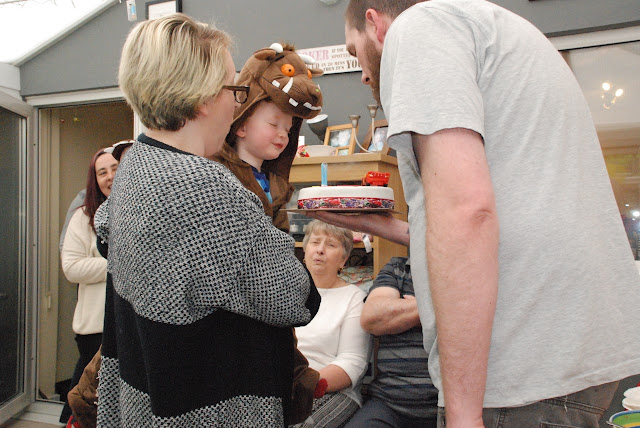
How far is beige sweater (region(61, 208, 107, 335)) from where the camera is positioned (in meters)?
2.78

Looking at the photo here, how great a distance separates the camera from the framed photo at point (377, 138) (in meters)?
2.72

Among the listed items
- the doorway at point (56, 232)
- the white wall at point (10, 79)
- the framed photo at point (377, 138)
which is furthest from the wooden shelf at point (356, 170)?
the white wall at point (10, 79)

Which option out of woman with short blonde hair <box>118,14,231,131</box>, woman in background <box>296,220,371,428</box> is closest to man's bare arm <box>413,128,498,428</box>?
woman with short blonde hair <box>118,14,231,131</box>

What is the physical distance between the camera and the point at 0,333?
3475 mm

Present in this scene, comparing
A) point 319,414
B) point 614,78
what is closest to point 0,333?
point 319,414

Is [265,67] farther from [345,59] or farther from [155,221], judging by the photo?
[345,59]

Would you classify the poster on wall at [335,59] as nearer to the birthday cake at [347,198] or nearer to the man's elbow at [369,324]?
the man's elbow at [369,324]

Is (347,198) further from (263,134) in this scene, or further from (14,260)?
(14,260)

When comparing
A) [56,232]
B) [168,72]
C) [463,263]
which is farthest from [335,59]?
[56,232]

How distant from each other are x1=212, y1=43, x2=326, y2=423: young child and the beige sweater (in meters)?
1.69

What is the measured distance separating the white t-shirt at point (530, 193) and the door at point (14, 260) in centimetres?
365

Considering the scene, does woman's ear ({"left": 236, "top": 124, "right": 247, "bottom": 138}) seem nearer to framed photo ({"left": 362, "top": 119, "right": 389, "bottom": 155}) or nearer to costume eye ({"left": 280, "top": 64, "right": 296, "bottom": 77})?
costume eye ({"left": 280, "top": 64, "right": 296, "bottom": 77})

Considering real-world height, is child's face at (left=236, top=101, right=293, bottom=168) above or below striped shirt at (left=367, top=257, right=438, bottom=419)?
above

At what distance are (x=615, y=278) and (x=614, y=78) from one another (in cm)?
222
